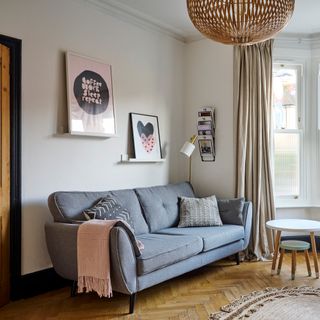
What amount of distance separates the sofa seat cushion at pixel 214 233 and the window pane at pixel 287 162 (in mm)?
1121

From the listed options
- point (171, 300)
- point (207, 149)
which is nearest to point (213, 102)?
point (207, 149)

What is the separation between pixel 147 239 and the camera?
11.2 ft

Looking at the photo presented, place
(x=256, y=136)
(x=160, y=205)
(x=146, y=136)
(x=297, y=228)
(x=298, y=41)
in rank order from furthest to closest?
(x=298, y=41)
(x=256, y=136)
(x=146, y=136)
(x=160, y=205)
(x=297, y=228)

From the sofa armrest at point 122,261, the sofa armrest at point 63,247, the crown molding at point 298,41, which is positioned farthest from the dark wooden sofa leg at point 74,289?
the crown molding at point 298,41

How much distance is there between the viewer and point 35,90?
10.9 feet

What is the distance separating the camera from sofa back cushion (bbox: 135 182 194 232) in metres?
3.88

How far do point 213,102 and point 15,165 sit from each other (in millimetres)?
2573

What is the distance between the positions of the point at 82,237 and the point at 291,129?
3.14 m

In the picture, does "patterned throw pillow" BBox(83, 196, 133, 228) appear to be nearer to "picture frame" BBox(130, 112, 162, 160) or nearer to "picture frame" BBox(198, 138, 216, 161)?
"picture frame" BBox(130, 112, 162, 160)

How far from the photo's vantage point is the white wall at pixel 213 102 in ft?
15.5

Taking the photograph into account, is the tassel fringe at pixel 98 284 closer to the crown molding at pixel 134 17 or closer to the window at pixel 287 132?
the crown molding at pixel 134 17

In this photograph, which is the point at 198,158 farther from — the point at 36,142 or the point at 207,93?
the point at 36,142

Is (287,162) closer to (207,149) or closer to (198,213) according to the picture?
(207,149)

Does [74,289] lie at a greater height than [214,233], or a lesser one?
lesser
